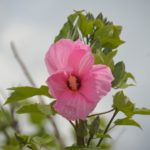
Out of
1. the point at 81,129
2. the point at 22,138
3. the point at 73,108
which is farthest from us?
the point at 22,138

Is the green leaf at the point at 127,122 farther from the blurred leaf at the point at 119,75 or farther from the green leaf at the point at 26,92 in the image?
the green leaf at the point at 26,92

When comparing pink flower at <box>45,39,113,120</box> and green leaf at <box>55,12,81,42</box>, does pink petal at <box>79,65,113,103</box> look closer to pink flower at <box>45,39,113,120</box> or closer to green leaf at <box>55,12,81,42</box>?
pink flower at <box>45,39,113,120</box>

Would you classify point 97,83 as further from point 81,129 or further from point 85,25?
point 85,25

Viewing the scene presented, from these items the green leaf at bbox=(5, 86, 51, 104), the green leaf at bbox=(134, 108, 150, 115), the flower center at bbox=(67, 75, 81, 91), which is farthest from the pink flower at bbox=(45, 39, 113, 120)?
the green leaf at bbox=(134, 108, 150, 115)

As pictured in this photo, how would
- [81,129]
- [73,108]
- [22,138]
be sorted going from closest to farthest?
[73,108] < [81,129] < [22,138]

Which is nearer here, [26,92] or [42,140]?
[26,92]

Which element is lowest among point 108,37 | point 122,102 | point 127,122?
point 127,122

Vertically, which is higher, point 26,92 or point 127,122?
point 26,92

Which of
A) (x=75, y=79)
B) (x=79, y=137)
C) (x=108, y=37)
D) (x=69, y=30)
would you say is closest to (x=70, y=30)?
(x=69, y=30)

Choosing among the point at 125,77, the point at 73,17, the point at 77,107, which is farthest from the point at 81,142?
the point at 73,17

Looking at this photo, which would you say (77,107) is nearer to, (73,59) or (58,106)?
(58,106)
